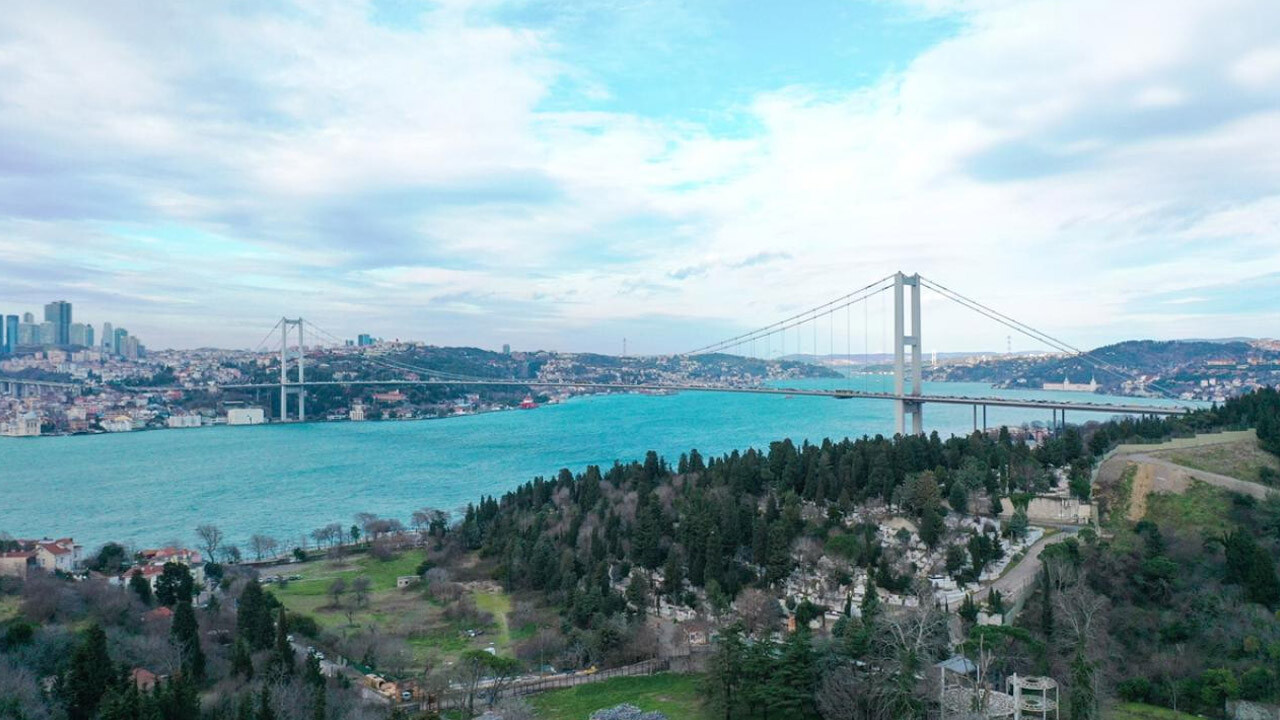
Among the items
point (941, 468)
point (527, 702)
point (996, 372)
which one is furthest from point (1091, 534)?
point (996, 372)

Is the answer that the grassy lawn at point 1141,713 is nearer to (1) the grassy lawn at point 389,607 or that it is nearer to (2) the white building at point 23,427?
(1) the grassy lawn at point 389,607

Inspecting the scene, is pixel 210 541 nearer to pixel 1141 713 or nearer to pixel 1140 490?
pixel 1141 713

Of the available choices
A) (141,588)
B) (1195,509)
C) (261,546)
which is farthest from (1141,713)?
(261,546)

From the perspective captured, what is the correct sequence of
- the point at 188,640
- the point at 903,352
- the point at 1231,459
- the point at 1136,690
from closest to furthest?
the point at 1136,690 → the point at 188,640 → the point at 1231,459 → the point at 903,352

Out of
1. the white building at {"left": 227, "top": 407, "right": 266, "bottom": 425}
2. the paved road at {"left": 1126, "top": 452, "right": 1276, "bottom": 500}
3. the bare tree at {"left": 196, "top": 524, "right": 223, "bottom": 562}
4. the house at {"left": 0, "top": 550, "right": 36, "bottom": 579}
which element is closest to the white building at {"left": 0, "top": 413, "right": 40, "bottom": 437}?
the white building at {"left": 227, "top": 407, "right": 266, "bottom": 425}

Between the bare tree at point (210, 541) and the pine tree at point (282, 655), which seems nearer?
the pine tree at point (282, 655)

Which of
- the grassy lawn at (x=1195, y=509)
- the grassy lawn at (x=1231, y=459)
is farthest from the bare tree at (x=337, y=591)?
the grassy lawn at (x=1231, y=459)
